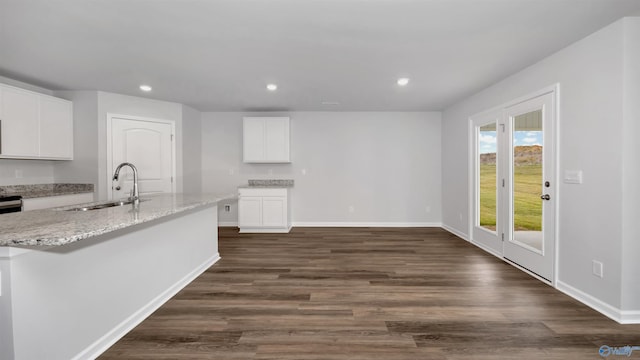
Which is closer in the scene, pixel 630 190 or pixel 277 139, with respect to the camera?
pixel 630 190

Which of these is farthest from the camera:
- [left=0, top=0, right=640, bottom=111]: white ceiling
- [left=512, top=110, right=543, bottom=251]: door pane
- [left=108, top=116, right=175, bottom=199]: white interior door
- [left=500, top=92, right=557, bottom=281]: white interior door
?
[left=108, top=116, right=175, bottom=199]: white interior door

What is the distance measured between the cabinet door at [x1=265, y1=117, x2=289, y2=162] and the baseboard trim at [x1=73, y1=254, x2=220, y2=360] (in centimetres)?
289

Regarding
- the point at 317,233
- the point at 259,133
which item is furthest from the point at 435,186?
the point at 259,133

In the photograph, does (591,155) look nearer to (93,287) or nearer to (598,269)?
(598,269)

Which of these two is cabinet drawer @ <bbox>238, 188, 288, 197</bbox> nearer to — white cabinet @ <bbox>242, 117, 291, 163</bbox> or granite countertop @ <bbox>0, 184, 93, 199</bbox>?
white cabinet @ <bbox>242, 117, 291, 163</bbox>

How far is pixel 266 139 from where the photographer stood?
557 cm

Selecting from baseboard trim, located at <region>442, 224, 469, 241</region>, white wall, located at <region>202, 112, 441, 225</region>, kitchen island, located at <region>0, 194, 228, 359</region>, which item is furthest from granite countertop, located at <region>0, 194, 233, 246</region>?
baseboard trim, located at <region>442, 224, 469, 241</region>

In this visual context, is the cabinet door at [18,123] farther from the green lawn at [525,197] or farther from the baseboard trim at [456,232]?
the baseboard trim at [456,232]

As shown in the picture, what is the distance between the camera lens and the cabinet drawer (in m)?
5.38

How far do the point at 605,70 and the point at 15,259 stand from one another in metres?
4.27

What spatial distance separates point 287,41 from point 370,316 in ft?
8.45

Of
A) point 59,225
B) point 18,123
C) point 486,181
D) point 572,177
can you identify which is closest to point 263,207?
point 18,123

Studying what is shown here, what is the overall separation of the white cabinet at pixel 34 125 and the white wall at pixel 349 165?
2210 millimetres

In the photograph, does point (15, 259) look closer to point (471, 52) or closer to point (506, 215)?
point (471, 52)
